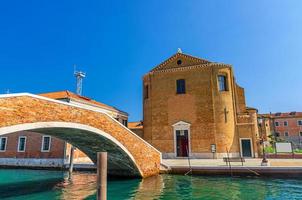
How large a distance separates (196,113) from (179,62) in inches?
211

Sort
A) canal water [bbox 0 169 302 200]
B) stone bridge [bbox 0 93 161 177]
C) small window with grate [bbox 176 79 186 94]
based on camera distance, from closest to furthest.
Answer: stone bridge [bbox 0 93 161 177], canal water [bbox 0 169 302 200], small window with grate [bbox 176 79 186 94]

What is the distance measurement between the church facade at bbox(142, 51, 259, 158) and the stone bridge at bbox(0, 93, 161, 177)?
686 cm

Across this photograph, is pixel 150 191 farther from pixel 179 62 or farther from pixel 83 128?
pixel 179 62

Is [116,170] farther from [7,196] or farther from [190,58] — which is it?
[190,58]

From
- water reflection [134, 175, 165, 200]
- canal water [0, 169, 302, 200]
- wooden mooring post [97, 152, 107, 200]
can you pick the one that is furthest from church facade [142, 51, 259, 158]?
wooden mooring post [97, 152, 107, 200]

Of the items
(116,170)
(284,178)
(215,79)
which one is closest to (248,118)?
(215,79)

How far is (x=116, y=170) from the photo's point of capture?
15.3 meters

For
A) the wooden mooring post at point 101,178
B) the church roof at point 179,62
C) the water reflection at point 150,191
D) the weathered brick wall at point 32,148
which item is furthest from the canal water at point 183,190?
the church roof at point 179,62

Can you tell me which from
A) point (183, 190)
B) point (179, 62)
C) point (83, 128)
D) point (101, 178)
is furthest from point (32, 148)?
point (101, 178)

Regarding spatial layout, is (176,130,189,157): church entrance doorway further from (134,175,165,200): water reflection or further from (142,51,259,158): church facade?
(134,175,165,200): water reflection

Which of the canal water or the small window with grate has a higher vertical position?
the small window with grate

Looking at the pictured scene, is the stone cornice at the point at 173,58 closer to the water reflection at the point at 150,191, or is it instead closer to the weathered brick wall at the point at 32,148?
the weathered brick wall at the point at 32,148

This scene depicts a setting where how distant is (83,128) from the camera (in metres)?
9.83

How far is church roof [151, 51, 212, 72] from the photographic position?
22.3 metres
